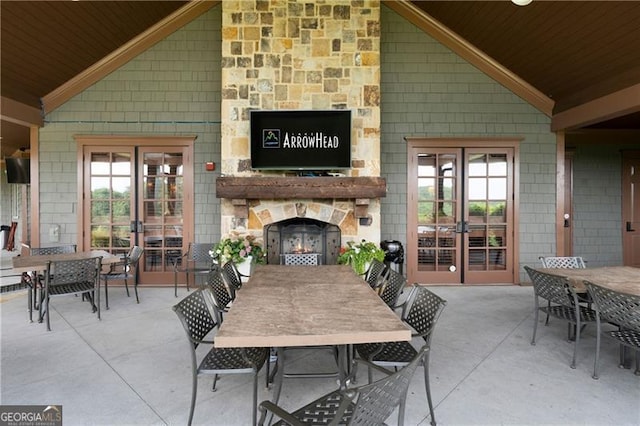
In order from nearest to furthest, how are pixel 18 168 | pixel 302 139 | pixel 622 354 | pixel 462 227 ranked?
pixel 622 354 < pixel 302 139 < pixel 462 227 < pixel 18 168

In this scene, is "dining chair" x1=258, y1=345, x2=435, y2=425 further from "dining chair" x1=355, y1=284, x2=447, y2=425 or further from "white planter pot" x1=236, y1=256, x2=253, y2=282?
"white planter pot" x1=236, y1=256, x2=253, y2=282

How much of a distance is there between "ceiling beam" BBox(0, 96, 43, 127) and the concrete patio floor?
2.99m

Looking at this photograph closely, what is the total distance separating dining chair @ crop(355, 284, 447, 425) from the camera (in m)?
2.14

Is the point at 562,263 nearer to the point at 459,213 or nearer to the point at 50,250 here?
the point at 459,213

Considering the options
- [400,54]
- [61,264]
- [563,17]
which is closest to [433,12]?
[400,54]

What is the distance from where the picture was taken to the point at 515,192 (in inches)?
226

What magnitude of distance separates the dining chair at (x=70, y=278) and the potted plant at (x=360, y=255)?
3110 mm

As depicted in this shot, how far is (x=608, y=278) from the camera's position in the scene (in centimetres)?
319

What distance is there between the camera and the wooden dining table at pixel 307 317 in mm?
1741

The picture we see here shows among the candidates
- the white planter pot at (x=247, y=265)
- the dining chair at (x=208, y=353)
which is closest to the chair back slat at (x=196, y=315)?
the dining chair at (x=208, y=353)

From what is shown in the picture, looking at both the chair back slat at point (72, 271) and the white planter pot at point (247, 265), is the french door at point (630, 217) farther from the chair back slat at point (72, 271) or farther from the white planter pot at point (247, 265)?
the chair back slat at point (72, 271)

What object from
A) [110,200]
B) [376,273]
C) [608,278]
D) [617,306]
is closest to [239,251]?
[376,273]

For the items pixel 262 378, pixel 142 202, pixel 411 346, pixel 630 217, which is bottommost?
pixel 262 378

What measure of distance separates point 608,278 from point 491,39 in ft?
12.6
